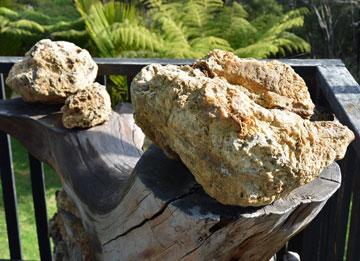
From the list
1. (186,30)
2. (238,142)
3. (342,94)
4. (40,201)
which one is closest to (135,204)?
(238,142)

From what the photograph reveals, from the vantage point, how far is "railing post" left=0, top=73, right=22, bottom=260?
6.59 ft

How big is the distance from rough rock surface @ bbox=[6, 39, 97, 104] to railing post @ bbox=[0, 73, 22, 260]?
369mm

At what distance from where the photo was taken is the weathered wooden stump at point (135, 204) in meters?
1.08

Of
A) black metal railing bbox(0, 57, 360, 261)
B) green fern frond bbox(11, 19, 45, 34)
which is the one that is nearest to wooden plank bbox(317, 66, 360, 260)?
black metal railing bbox(0, 57, 360, 261)

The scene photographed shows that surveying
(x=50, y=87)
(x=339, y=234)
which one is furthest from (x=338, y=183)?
(x=50, y=87)

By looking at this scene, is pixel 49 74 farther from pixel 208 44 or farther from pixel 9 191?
pixel 208 44

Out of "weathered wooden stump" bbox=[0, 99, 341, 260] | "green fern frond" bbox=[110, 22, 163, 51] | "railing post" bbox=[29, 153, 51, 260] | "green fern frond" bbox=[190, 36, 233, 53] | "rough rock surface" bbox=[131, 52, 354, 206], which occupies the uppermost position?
"rough rock surface" bbox=[131, 52, 354, 206]

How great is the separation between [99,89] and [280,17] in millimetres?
5100

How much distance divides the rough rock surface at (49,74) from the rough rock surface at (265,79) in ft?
1.69

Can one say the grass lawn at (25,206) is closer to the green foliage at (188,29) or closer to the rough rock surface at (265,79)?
the green foliage at (188,29)

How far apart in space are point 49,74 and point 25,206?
2.85 meters

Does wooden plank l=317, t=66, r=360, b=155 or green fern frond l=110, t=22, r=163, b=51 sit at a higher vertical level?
wooden plank l=317, t=66, r=360, b=155

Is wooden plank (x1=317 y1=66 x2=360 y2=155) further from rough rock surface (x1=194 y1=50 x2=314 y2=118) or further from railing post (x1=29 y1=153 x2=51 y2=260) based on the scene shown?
railing post (x1=29 y1=153 x2=51 y2=260)

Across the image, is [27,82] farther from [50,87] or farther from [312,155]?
[312,155]
